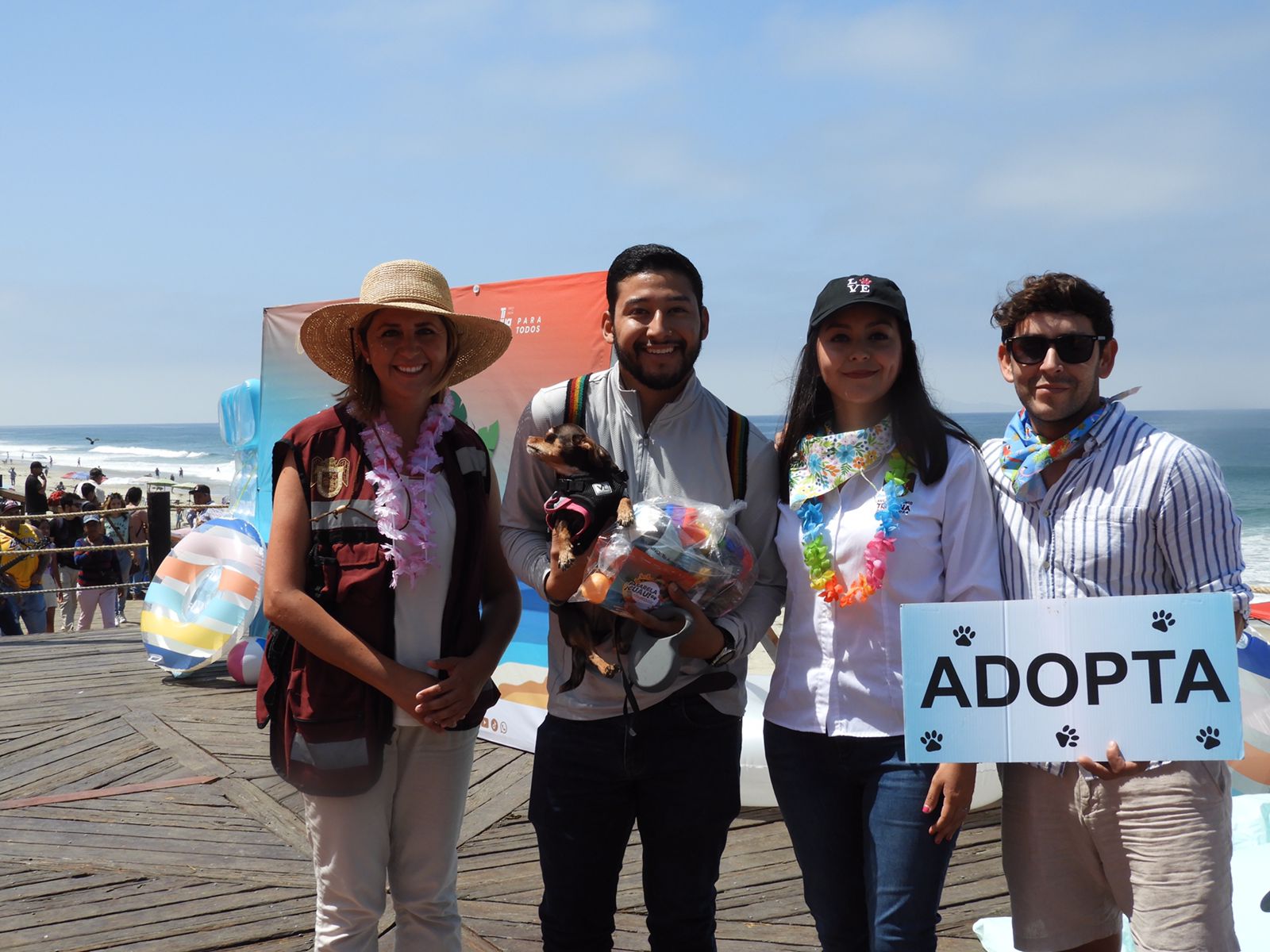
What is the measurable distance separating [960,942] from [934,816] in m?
1.55

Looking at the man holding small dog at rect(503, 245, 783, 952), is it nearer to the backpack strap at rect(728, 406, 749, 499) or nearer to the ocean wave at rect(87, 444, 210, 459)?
the backpack strap at rect(728, 406, 749, 499)

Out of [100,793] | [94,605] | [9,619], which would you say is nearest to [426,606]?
[100,793]

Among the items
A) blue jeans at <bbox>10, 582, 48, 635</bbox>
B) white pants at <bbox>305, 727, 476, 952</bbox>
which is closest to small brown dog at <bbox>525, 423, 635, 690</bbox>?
white pants at <bbox>305, 727, 476, 952</bbox>

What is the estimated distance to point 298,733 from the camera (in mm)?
2332

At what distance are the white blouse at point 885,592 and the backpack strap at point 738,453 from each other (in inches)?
9.7

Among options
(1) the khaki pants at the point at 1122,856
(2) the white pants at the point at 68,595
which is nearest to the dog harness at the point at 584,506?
(1) the khaki pants at the point at 1122,856

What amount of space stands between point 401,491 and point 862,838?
4.18ft

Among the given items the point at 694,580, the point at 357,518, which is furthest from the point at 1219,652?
the point at 357,518

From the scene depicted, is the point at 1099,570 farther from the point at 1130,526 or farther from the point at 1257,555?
the point at 1257,555

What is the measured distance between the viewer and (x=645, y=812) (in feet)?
7.86

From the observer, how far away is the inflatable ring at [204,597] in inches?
271

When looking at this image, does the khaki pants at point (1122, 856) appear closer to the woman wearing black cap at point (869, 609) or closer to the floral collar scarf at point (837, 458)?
the woman wearing black cap at point (869, 609)

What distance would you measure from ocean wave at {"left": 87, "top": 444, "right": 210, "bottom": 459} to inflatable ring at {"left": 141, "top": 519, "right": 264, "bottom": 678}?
222 feet

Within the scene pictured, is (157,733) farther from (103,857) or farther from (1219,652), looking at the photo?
(1219,652)
